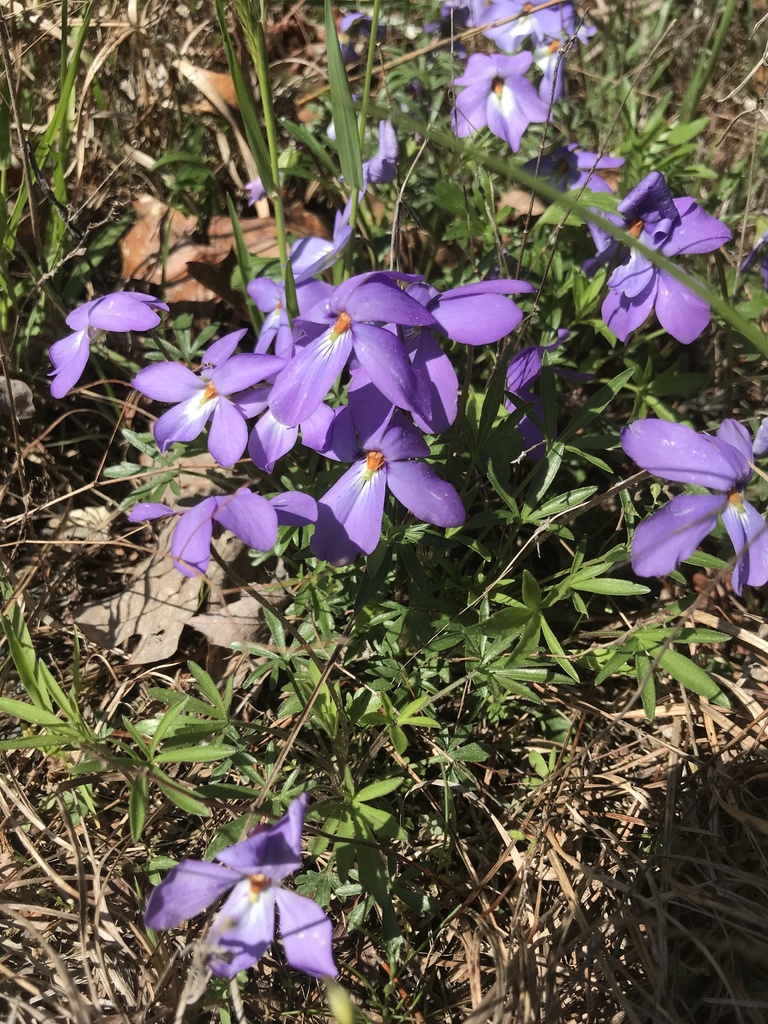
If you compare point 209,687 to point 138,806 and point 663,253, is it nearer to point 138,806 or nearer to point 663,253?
point 138,806

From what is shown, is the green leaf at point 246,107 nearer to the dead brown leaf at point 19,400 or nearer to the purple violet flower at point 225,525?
the purple violet flower at point 225,525

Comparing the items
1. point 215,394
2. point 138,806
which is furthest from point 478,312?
point 138,806

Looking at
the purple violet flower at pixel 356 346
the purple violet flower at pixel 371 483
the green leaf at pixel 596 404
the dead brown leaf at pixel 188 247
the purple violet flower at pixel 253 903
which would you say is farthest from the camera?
the dead brown leaf at pixel 188 247

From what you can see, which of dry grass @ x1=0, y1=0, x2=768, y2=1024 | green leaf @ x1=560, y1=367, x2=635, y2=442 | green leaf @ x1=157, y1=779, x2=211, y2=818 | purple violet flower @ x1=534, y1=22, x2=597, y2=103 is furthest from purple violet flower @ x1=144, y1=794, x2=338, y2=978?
purple violet flower @ x1=534, y1=22, x2=597, y2=103

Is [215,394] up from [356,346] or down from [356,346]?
down

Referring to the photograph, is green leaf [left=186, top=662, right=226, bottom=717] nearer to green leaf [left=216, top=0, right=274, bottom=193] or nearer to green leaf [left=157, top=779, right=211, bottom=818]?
green leaf [left=157, top=779, right=211, bottom=818]

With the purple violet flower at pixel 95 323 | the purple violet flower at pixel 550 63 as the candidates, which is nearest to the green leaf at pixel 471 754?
the purple violet flower at pixel 95 323

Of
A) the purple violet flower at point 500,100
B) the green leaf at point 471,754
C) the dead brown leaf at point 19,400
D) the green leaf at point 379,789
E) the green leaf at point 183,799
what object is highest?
the purple violet flower at point 500,100
